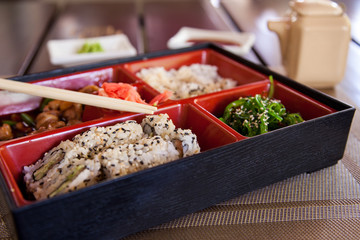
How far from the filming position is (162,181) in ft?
4.00

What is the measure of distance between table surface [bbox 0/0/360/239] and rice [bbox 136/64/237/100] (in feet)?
2.08

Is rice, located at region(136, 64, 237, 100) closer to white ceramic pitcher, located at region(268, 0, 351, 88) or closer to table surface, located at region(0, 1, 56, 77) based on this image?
white ceramic pitcher, located at region(268, 0, 351, 88)

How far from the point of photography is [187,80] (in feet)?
7.67

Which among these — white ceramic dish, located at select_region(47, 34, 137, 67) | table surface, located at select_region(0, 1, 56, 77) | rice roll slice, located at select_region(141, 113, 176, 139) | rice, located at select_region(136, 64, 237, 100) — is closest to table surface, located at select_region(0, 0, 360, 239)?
table surface, located at select_region(0, 1, 56, 77)

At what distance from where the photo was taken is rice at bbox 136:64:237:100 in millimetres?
2154

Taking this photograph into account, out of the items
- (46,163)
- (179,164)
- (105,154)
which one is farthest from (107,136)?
(179,164)

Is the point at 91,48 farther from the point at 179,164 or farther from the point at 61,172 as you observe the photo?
the point at 179,164

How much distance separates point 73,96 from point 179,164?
0.56 metres

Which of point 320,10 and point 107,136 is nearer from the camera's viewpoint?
point 107,136

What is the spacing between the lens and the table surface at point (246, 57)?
1.34 meters

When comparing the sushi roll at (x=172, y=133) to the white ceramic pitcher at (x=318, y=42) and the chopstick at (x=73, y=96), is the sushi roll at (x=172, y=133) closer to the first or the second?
the chopstick at (x=73, y=96)

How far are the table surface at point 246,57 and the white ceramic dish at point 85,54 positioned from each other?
0.11m

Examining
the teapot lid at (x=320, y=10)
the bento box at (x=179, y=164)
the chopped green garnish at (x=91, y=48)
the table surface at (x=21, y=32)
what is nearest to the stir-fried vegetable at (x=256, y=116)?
the bento box at (x=179, y=164)

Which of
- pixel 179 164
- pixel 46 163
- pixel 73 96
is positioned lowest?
pixel 46 163
